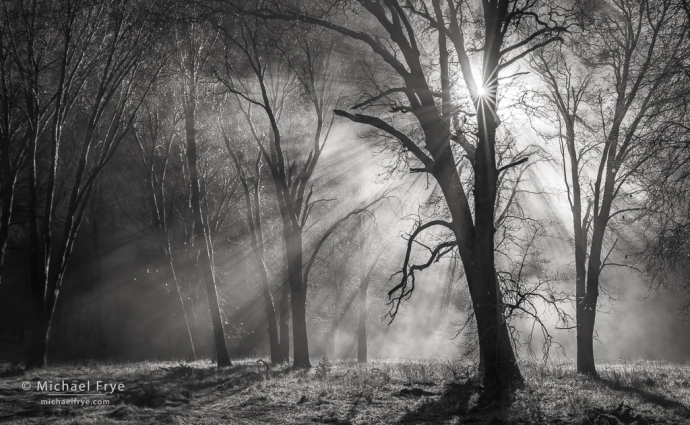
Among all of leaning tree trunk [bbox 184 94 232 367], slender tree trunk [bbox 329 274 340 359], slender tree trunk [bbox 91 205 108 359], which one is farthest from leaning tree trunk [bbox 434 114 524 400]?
slender tree trunk [bbox 91 205 108 359]

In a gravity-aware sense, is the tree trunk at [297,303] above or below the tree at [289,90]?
below

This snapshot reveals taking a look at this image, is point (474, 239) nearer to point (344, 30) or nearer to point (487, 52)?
point (487, 52)

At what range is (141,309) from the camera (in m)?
33.3

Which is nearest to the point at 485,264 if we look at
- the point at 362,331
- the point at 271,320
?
Result: the point at 271,320

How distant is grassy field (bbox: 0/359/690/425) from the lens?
7.45m

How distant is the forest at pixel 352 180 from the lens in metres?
9.01

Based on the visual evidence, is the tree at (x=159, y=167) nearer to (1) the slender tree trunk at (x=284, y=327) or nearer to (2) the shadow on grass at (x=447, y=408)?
(1) the slender tree trunk at (x=284, y=327)

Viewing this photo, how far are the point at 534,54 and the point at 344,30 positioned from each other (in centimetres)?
746

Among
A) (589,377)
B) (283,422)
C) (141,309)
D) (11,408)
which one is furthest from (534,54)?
(141,309)

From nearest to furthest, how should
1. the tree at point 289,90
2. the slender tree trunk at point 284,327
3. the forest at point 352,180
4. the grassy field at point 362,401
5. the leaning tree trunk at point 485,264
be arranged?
the grassy field at point 362,401
the leaning tree trunk at point 485,264
the forest at point 352,180
the tree at point 289,90
the slender tree trunk at point 284,327

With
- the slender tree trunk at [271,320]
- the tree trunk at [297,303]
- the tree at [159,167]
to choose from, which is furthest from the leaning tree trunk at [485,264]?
the tree at [159,167]

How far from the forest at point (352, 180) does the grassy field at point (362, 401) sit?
0.24 ft

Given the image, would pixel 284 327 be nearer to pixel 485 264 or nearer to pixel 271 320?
pixel 271 320

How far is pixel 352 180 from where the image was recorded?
22406 millimetres
